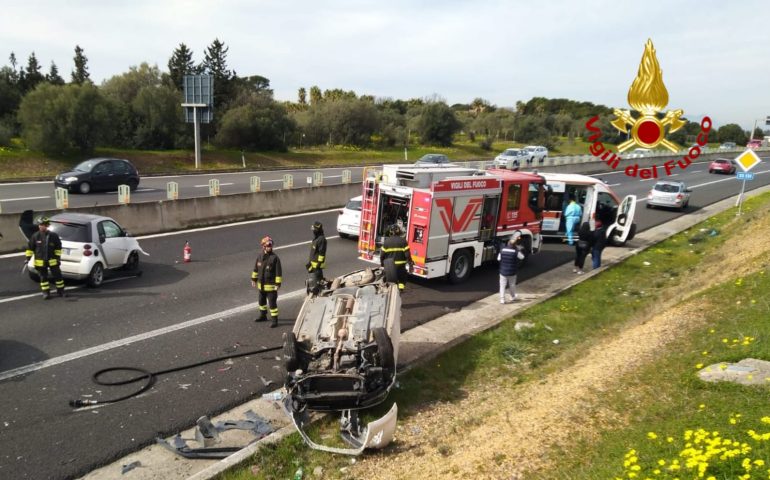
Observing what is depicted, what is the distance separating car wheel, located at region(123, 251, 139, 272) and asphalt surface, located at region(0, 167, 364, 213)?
890cm

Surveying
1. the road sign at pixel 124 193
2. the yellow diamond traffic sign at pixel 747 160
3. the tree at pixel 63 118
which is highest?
the tree at pixel 63 118

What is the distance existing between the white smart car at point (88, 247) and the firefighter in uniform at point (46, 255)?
532 millimetres

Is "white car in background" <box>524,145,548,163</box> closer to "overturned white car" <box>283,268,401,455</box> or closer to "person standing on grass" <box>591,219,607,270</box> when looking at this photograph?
"person standing on grass" <box>591,219,607,270</box>

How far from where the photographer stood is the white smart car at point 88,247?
11.7 m

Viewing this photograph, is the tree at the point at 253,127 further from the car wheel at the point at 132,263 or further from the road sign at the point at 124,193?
the car wheel at the point at 132,263

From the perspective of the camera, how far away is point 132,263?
1326cm

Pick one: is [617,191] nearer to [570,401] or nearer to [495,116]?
[570,401]

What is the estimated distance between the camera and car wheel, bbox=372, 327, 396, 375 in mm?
6949

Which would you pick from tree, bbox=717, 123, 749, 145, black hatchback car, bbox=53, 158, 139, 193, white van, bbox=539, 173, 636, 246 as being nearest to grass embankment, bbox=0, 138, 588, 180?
black hatchback car, bbox=53, 158, 139, 193

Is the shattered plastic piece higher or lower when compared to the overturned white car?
lower

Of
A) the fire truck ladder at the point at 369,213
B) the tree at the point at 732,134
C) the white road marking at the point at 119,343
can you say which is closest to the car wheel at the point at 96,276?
the white road marking at the point at 119,343

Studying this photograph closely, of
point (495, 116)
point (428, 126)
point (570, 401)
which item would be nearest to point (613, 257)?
point (570, 401)

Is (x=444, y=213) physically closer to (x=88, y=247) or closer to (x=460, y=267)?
Answer: (x=460, y=267)

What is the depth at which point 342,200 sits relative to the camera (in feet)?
Result: 82.1
